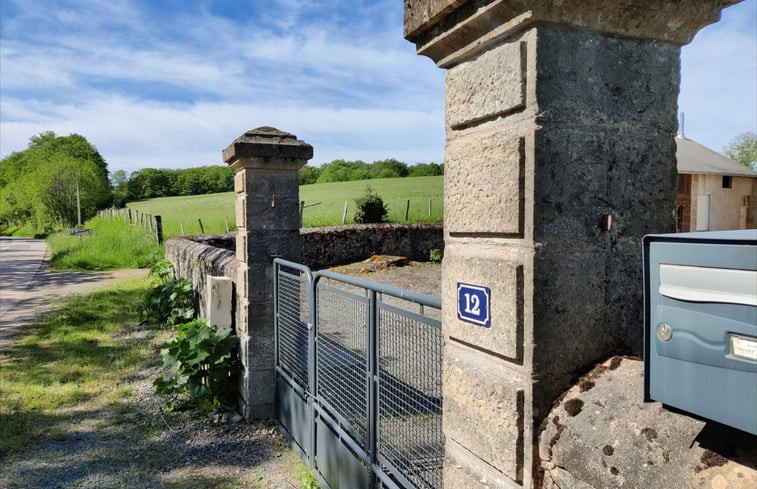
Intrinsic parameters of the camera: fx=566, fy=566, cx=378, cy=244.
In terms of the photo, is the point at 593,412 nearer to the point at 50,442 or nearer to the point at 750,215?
the point at 50,442

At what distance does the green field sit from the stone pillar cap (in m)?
16.6

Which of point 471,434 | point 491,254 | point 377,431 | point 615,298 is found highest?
point 491,254

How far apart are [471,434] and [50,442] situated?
466cm

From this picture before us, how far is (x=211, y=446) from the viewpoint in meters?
4.90

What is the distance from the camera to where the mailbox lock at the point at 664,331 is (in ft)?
3.93

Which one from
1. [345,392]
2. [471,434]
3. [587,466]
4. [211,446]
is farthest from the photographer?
[211,446]

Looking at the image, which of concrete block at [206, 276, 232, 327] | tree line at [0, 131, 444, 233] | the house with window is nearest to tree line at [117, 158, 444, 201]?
tree line at [0, 131, 444, 233]

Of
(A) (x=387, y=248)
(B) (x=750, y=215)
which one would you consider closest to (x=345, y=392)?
(A) (x=387, y=248)

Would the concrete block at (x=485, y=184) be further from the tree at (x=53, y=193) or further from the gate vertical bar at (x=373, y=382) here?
the tree at (x=53, y=193)

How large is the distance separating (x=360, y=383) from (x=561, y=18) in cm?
238

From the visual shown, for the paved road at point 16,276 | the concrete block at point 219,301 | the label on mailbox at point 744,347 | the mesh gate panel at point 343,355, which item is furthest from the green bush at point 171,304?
the label on mailbox at point 744,347

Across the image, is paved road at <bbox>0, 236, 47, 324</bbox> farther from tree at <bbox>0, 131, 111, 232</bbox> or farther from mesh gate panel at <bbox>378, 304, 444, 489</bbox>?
tree at <bbox>0, 131, 111, 232</bbox>

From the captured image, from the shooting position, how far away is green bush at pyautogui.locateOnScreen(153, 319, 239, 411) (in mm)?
5461

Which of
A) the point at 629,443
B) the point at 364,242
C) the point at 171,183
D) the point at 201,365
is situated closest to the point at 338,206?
the point at 364,242
